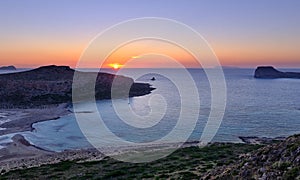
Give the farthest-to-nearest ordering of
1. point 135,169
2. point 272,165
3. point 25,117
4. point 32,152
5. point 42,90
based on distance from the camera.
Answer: point 42,90 < point 25,117 < point 32,152 < point 135,169 < point 272,165

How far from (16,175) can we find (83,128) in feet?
97.9

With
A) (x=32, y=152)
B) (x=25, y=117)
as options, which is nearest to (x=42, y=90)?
(x=25, y=117)

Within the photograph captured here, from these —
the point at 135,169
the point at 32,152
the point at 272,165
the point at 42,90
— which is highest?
the point at 42,90

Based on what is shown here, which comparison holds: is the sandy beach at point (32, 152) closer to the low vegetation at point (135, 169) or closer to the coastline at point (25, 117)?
the coastline at point (25, 117)

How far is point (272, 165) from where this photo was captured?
11469 mm

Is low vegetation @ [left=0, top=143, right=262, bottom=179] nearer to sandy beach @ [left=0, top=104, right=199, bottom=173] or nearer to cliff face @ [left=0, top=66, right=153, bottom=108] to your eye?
sandy beach @ [left=0, top=104, right=199, bottom=173]

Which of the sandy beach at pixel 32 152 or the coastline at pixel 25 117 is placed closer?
the sandy beach at pixel 32 152

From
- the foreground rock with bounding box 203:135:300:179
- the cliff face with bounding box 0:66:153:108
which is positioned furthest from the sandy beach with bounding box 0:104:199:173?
the cliff face with bounding box 0:66:153:108

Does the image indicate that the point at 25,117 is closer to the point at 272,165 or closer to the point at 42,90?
the point at 42,90

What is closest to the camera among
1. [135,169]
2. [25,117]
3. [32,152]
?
[135,169]

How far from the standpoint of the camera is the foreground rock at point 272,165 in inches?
418

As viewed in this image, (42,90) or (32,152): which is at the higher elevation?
(42,90)

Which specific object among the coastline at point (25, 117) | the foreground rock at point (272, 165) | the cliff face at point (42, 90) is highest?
the cliff face at point (42, 90)

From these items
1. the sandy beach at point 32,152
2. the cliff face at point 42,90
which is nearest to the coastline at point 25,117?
the sandy beach at point 32,152
